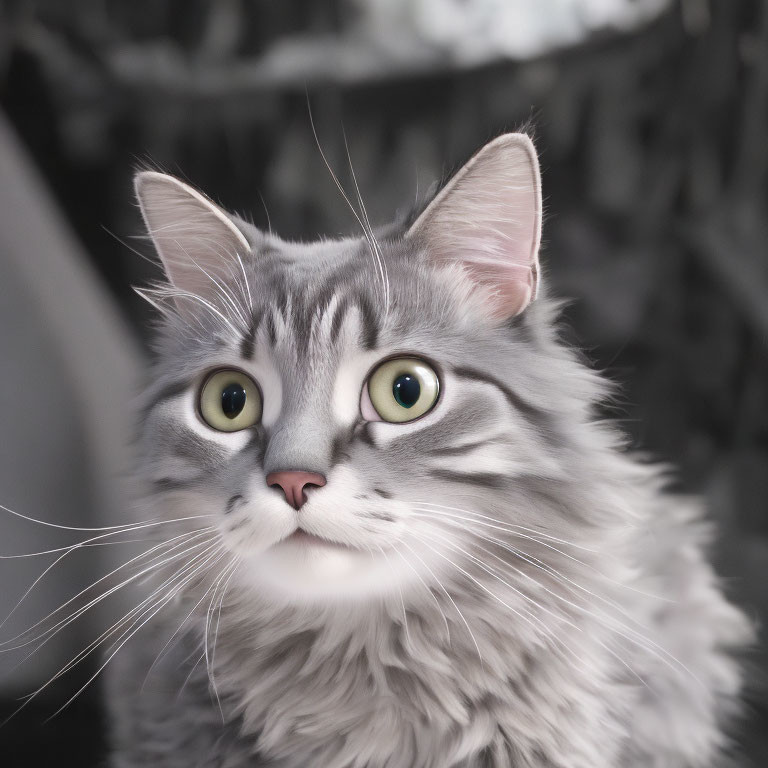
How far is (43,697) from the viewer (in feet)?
3.08

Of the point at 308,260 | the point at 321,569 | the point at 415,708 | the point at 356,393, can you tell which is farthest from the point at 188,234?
the point at 415,708

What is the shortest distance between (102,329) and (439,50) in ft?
1.96

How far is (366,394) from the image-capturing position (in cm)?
72

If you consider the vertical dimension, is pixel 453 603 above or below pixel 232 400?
below

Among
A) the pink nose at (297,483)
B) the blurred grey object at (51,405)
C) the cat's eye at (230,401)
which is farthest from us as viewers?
the blurred grey object at (51,405)

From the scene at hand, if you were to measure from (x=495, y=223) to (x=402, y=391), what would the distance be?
19cm

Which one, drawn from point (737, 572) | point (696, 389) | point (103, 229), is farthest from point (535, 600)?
point (103, 229)

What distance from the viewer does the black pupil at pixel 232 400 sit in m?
0.76

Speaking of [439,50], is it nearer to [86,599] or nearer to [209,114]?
[209,114]

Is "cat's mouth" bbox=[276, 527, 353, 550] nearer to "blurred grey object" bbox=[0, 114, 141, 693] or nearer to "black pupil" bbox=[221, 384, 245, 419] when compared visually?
"black pupil" bbox=[221, 384, 245, 419]

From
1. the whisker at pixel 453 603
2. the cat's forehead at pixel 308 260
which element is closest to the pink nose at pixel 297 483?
the whisker at pixel 453 603

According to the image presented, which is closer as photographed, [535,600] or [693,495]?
[535,600]

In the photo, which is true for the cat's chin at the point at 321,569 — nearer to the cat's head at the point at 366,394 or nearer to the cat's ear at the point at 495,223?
the cat's head at the point at 366,394

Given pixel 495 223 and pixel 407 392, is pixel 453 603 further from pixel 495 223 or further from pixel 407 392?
pixel 495 223
